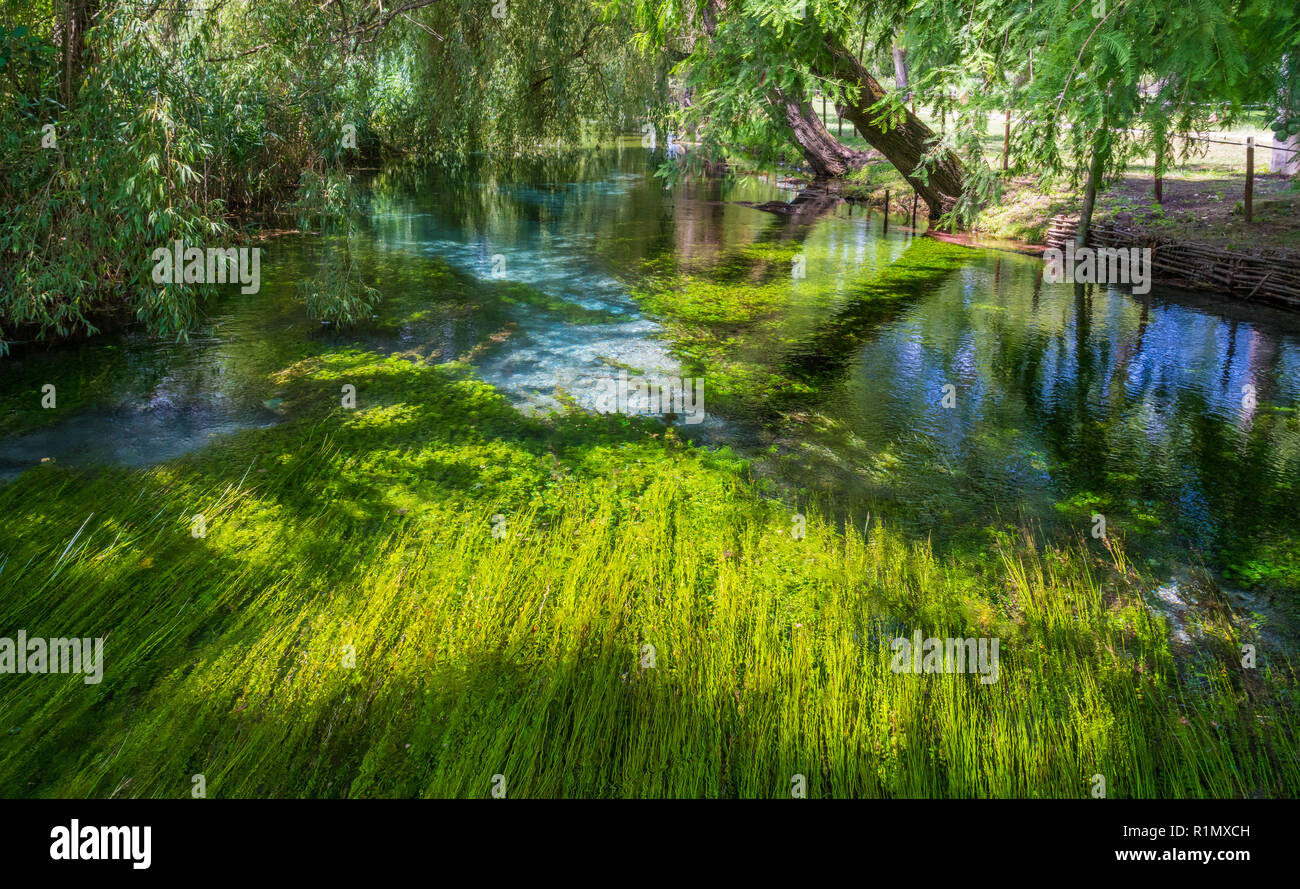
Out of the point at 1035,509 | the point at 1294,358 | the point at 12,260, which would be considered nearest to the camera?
the point at 1035,509

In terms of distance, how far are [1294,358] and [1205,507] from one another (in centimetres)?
371

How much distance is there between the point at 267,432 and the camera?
544 centimetres

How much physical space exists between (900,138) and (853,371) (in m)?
6.26

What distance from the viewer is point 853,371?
700cm

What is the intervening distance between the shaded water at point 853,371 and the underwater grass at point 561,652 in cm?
70

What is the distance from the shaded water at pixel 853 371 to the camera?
4.83 m

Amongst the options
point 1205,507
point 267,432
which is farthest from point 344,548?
point 1205,507

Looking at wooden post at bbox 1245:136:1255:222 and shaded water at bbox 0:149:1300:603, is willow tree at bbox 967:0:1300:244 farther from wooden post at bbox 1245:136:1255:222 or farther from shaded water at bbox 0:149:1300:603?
wooden post at bbox 1245:136:1255:222

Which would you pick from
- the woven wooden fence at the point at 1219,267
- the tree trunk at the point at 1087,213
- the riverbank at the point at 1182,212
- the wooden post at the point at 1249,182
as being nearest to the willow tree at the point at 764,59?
the riverbank at the point at 1182,212

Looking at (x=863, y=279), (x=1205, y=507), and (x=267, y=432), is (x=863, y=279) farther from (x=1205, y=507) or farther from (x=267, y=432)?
(x=267, y=432)

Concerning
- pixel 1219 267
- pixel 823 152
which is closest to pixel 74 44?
pixel 1219 267

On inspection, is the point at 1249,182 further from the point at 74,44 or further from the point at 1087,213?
the point at 74,44

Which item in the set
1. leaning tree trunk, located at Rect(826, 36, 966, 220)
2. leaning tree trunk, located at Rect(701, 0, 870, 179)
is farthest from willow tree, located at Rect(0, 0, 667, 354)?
leaning tree trunk, located at Rect(701, 0, 870, 179)

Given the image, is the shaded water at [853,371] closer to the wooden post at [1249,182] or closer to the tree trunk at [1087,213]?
the tree trunk at [1087,213]
